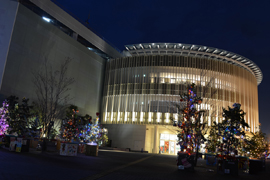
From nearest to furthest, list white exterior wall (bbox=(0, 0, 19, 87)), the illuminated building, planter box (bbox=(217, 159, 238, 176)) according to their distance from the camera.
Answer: planter box (bbox=(217, 159, 238, 176)) < white exterior wall (bbox=(0, 0, 19, 87)) < the illuminated building

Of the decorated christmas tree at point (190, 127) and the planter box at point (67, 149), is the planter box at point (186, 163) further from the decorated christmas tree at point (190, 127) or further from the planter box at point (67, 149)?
the planter box at point (67, 149)

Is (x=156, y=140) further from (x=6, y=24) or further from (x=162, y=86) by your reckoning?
(x=6, y=24)

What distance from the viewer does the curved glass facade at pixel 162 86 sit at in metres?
44.1

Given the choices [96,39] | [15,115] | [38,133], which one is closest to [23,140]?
[38,133]

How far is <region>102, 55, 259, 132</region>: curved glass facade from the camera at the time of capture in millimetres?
44094

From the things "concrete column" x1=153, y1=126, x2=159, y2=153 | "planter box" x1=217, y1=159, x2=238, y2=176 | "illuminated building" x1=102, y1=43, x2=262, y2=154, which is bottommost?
"planter box" x1=217, y1=159, x2=238, y2=176

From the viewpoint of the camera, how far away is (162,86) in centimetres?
4453

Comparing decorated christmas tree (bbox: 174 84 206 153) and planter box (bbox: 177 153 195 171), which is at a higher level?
decorated christmas tree (bbox: 174 84 206 153)

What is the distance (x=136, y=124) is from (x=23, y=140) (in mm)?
27886

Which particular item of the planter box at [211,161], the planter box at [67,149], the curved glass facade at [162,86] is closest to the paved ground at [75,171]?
the planter box at [67,149]

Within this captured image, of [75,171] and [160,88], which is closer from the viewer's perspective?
[75,171]

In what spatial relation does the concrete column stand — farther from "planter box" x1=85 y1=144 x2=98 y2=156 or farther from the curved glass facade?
"planter box" x1=85 y1=144 x2=98 y2=156

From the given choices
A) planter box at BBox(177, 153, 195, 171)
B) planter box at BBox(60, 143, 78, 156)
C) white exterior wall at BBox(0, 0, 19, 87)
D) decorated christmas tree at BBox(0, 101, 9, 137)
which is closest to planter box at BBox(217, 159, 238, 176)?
planter box at BBox(177, 153, 195, 171)

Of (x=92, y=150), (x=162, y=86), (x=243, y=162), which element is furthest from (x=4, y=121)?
(x=162, y=86)
